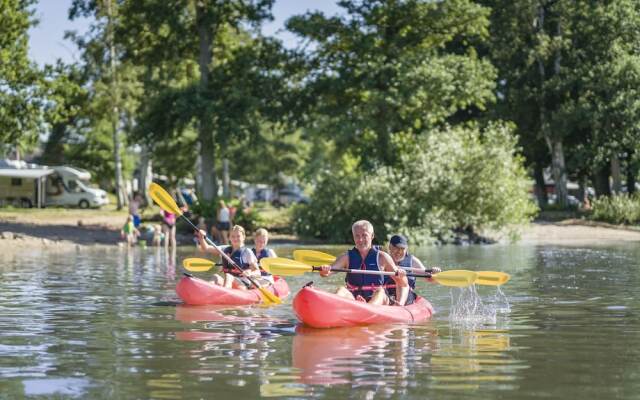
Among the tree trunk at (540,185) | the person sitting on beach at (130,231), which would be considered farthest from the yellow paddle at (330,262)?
the tree trunk at (540,185)

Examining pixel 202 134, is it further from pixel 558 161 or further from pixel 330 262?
pixel 330 262

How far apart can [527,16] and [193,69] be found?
17333 millimetres

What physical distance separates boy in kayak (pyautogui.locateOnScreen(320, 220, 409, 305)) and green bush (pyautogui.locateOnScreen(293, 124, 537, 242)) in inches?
888

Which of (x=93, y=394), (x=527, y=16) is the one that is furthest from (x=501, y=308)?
(x=527, y=16)

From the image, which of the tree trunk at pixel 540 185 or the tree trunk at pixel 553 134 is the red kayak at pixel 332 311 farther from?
the tree trunk at pixel 540 185

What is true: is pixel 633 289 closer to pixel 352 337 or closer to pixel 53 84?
pixel 352 337

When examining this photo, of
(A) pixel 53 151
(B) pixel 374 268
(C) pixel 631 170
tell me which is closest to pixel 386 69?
(C) pixel 631 170

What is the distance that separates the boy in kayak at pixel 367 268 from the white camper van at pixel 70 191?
48101 millimetres

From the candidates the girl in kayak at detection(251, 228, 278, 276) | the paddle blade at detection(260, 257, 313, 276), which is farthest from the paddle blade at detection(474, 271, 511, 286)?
the girl in kayak at detection(251, 228, 278, 276)

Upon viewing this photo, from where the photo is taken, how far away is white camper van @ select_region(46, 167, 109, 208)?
60.7 metres

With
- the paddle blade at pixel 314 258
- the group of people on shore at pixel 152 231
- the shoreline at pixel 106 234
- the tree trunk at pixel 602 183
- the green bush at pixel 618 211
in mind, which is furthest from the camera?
the tree trunk at pixel 602 183

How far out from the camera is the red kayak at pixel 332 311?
1334 cm

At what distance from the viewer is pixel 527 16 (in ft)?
173

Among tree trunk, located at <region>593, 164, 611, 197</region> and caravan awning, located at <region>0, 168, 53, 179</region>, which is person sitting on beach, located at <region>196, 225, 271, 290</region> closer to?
caravan awning, located at <region>0, 168, 53, 179</region>
